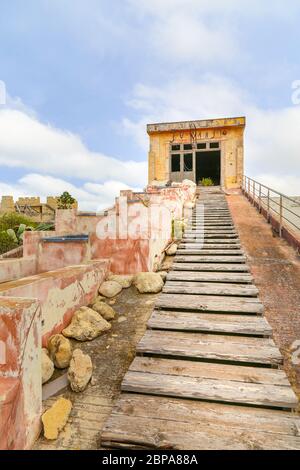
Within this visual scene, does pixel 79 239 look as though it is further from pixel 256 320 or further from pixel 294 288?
pixel 294 288

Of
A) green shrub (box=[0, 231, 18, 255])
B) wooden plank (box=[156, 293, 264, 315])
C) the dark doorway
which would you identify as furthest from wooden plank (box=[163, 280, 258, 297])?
the dark doorway

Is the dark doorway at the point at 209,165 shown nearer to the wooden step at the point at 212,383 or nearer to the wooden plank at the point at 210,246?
the wooden plank at the point at 210,246

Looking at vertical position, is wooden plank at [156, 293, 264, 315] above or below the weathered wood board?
below

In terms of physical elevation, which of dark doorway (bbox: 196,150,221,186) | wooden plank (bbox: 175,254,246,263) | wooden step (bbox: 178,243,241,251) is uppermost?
dark doorway (bbox: 196,150,221,186)

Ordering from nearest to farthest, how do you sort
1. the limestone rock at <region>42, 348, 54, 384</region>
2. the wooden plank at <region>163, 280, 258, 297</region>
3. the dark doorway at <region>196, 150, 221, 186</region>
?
the limestone rock at <region>42, 348, 54, 384</region> < the wooden plank at <region>163, 280, 258, 297</region> < the dark doorway at <region>196, 150, 221, 186</region>

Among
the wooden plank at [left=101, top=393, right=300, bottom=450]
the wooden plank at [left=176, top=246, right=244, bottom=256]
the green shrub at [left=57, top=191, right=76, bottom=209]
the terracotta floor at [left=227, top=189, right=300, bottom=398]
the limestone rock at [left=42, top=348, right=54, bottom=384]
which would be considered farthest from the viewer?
the green shrub at [left=57, top=191, right=76, bottom=209]

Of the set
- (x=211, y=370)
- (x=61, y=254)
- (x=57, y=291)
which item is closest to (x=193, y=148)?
(x=61, y=254)

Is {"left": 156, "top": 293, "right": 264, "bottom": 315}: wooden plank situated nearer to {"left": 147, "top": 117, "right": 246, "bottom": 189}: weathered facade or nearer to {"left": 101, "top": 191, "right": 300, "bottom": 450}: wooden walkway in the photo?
{"left": 101, "top": 191, "right": 300, "bottom": 450}: wooden walkway

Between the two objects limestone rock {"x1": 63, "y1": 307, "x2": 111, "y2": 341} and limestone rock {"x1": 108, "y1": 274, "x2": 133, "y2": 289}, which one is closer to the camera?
limestone rock {"x1": 63, "y1": 307, "x2": 111, "y2": 341}

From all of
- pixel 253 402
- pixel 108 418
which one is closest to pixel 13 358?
pixel 108 418

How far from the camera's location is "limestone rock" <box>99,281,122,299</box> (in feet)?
13.9

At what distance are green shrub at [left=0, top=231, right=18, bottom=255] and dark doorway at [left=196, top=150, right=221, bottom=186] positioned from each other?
12.7 m

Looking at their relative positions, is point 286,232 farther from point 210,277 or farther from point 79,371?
point 79,371

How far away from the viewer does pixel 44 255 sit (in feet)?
16.3
